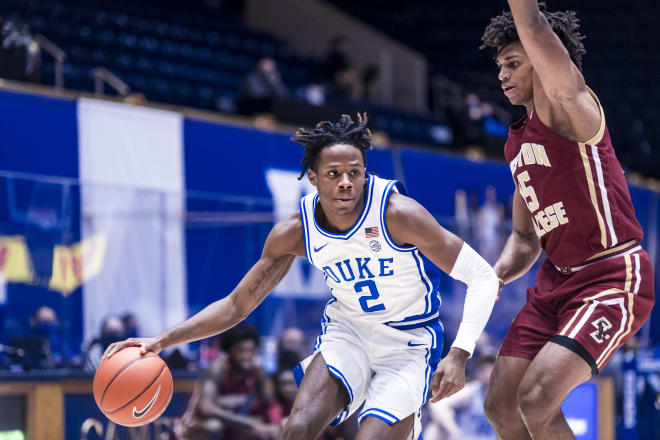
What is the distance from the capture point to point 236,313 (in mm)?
4371

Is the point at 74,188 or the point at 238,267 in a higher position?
the point at 74,188

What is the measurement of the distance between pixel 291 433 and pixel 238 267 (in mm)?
4281

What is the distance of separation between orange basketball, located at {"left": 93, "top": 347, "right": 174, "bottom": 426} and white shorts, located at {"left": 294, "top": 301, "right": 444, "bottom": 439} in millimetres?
651

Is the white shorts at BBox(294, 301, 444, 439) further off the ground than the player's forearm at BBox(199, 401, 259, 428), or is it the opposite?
the white shorts at BBox(294, 301, 444, 439)

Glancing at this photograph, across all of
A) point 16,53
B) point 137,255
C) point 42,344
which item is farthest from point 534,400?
point 16,53

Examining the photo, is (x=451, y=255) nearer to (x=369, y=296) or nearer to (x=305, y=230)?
(x=369, y=296)

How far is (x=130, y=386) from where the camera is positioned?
4156 mm

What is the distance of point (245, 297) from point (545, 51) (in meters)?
1.72

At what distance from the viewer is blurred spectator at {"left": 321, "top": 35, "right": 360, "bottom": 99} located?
15.1 meters

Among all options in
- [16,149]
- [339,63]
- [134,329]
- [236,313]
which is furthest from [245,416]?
[339,63]

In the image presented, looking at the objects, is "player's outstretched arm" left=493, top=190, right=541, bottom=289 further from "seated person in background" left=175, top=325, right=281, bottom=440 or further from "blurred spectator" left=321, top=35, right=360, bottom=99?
"blurred spectator" left=321, top=35, right=360, bottom=99

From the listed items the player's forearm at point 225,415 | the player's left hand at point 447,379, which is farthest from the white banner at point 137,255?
the player's left hand at point 447,379

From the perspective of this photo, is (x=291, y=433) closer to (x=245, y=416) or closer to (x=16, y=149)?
(x=245, y=416)

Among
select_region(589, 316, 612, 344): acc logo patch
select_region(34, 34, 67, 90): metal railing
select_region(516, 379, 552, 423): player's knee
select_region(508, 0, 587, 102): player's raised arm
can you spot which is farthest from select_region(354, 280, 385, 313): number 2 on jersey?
select_region(34, 34, 67, 90): metal railing
